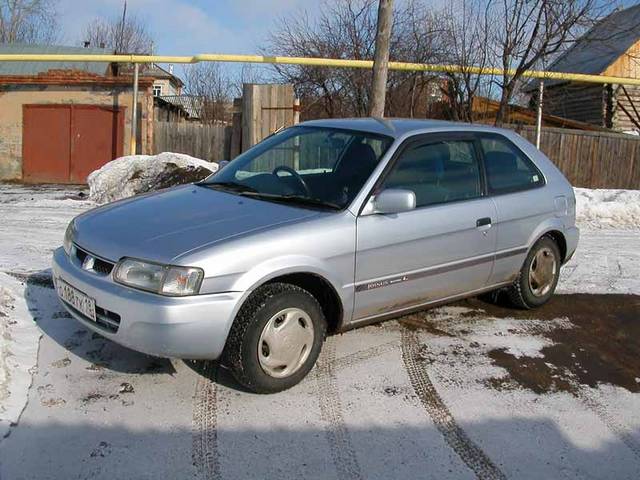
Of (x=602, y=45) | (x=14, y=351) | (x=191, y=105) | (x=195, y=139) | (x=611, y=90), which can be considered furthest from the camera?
(x=191, y=105)

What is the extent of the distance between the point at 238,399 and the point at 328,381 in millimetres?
619

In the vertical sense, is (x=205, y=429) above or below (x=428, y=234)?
below

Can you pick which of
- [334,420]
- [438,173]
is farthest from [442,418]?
[438,173]

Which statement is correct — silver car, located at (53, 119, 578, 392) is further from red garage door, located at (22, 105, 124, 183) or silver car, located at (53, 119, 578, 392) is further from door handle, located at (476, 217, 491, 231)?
red garage door, located at (22, 105, 124, 183)

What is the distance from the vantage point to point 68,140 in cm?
1648

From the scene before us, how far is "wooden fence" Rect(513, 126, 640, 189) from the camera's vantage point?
592 inches

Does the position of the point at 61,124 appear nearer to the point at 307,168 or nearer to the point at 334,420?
the point at 307,168

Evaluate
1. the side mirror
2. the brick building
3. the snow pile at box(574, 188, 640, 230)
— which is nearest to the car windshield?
the side mirror

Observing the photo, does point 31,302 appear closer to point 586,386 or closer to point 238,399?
point 238,399

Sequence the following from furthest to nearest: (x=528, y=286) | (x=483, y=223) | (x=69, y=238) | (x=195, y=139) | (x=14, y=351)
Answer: (x=195, y=139) < (x=528, y=286) < (x=483, y=223) < (x=69, y=238) < (x=14, y=351)

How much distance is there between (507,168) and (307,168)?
1.79 m

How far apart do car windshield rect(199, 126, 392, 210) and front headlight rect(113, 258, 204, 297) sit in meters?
1.04

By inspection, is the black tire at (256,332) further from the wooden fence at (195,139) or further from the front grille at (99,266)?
the wooden fence at (195,139)

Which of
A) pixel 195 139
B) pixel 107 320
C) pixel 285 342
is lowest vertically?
pixel 285 342
